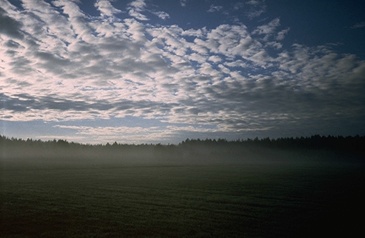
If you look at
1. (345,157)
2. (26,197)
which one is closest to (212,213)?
(26,197)

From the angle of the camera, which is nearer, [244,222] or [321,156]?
[244,222]

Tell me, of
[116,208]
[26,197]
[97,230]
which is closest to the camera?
[97,230]

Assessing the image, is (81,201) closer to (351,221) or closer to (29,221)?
(29,221)

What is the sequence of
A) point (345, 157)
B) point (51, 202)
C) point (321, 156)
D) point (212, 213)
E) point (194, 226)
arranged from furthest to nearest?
1. point (321, 156)
2. point (345, 157)
3. point (51, 202)
4. point (212, 213)
5. point (194, 226)

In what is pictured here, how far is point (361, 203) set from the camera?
2748 cm

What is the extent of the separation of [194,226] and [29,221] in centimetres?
1114

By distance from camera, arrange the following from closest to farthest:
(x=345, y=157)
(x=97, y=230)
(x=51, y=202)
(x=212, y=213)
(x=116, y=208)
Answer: (x=97, y=230)
(x=212, y=213)
(x=116, y=208)
(x=51, y=202)
(x=345, y=157)

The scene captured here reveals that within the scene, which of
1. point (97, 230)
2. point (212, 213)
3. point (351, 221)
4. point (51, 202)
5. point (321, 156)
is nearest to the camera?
point (97, 230)

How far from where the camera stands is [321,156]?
182625mm

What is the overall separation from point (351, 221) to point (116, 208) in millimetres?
18236

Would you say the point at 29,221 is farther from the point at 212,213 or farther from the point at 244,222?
the point at 244,222

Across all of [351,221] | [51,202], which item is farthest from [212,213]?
[51,202]

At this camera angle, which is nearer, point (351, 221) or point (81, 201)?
point (351, 221)

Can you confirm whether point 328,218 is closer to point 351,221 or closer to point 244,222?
point 351,221
